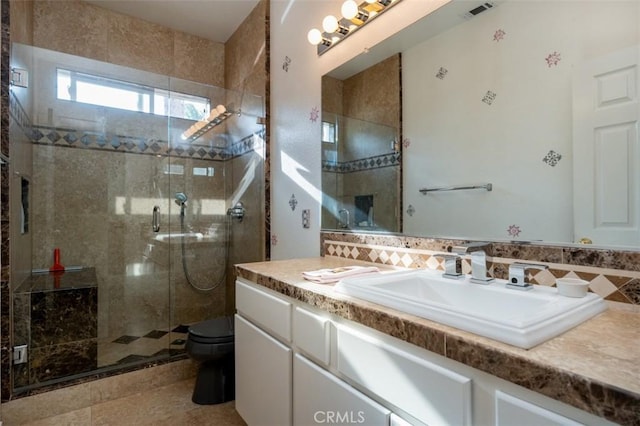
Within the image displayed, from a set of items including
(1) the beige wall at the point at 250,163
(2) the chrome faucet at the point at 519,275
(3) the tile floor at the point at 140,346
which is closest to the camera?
(2) the chrome faucet at the point at 519,275

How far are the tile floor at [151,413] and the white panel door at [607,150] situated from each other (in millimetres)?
1846

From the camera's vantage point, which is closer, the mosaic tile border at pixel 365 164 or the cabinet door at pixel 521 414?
the cabinet door at pixel 521 414

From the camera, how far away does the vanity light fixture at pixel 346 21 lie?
5.23 feet

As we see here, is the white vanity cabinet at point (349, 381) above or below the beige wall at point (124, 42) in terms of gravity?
below

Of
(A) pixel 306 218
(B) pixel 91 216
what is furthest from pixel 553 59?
(B) pixel 91 216

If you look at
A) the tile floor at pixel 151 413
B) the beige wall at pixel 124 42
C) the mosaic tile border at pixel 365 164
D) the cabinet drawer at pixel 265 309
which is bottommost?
the tile floor at pixel 151 413

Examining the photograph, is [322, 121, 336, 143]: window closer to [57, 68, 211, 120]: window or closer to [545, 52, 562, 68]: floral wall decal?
[545, 52, 562, 68]: floral wall decal

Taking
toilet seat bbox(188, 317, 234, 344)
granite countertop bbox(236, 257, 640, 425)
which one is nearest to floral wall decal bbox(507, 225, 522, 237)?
granite countertop bbox(236, 257, 640, 425)

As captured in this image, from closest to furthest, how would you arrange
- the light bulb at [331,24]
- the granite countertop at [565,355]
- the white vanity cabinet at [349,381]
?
the granite countertop at [565,355] → the white vanity cabinet at [349,381] → the light bulb at [331,24]

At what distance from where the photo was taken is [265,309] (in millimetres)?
1362

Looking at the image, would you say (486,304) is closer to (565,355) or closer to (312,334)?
(565,355)

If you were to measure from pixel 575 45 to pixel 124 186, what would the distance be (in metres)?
2.81

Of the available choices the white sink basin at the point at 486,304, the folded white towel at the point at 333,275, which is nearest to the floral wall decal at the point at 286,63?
the folded white towel at the point at 333,275

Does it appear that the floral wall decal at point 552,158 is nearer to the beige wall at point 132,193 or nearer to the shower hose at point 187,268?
the beige wall at point 132,193
